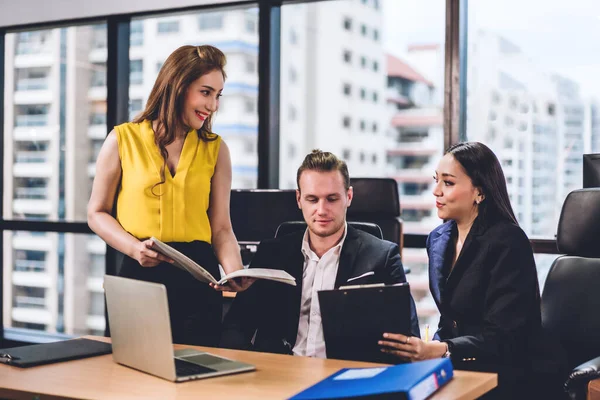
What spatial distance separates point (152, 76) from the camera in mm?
4887

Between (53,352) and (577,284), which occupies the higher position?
(577,284)

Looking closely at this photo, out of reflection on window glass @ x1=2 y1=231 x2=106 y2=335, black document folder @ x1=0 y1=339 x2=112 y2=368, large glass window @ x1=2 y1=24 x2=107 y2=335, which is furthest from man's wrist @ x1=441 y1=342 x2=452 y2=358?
reflection on window glass @ x1=2 y1=231 x2=106 y2=335

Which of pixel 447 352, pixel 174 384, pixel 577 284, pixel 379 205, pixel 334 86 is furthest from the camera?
pixel 334 86

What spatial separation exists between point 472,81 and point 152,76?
2.13 metres

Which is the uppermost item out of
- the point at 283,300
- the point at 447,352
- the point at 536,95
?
the point at 536,95

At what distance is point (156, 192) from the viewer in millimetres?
2109

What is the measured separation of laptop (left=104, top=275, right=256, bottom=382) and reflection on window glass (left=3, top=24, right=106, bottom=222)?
3388mm

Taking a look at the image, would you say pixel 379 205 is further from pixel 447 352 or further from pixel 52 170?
pixel 52 170

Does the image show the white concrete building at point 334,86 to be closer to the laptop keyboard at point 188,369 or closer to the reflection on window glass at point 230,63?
the reflection on window glass at point 230,63

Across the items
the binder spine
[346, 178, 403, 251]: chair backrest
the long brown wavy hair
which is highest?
the long brown wavy hair

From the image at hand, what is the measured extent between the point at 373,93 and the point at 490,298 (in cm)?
224

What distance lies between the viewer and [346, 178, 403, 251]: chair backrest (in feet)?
10.9

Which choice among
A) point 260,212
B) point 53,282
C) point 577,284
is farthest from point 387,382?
point 53,282

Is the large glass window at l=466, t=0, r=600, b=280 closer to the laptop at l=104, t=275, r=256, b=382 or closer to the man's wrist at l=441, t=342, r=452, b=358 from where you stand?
the man's wrist at l=441, t=342, r=452, b=358
